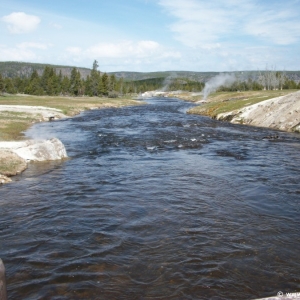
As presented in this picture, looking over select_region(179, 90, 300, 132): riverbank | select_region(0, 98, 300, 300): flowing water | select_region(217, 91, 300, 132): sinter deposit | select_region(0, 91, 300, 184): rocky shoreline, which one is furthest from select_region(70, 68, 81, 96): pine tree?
select_region(0, 98, 300, 300): flowing water

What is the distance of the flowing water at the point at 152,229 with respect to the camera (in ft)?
30.1

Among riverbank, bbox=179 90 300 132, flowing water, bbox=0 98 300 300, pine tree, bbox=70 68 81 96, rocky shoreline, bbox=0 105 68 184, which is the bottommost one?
flowing water, bbox=0 98 300 300

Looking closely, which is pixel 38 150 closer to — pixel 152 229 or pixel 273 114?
pixel 152 229

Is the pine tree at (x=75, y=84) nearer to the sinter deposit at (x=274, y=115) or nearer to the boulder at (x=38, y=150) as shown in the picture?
the sinter deposit at (x=274, y=115)

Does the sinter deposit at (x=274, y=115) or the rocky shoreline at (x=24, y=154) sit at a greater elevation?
the sinter deposit at (x=274, y=115)

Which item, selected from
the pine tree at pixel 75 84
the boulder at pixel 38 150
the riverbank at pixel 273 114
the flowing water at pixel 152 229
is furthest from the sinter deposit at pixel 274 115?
the pine tree at pixel 75 84

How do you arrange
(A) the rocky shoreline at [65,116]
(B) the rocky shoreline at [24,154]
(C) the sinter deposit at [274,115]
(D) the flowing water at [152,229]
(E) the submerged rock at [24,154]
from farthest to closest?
(C) the sinter deposit at [274,115] → (A) the rocky shoreline at [65,116] → (E) the submerged rock at [24,154] → (B) the rocky shoreline at [24,154] → (D) the flowing water at [152,229]

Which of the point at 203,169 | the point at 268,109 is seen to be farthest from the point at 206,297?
the point at 268,109

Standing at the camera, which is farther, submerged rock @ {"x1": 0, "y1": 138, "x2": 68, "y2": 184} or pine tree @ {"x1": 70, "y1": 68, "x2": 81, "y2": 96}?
pine tree @ {"x1": 70, "y1": 68, "x2": 81, "y2": 96}

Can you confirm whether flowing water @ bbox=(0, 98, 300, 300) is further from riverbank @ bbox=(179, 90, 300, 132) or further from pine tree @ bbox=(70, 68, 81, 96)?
pine tree @ bbox=(70, 68, 81, 96)

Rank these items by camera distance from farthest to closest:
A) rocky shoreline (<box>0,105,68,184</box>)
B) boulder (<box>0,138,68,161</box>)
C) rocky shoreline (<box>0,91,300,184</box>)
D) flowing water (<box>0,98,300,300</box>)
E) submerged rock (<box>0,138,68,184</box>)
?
boulder (<box>0,138,68,161</box>) → rocky shoreline (<box>0,91,300,184</box>) → submerged rock (<box>0,138,68,184</box>) → rocky shoreline (<box>0,105,68,184</box>) → flowing water (<box>0,98,300,300</box>)

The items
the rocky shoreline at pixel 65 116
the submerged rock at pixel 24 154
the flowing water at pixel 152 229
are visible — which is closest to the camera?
the flowing water at pixel 152 229

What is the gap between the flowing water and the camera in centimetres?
918

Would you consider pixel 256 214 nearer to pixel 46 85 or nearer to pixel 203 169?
pixel 203 169
